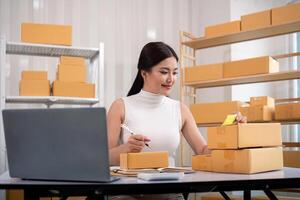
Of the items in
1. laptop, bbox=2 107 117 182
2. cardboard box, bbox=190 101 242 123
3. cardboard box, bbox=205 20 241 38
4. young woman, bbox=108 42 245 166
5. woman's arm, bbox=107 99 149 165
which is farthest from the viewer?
cardboard box, bbox=205 20 241 38

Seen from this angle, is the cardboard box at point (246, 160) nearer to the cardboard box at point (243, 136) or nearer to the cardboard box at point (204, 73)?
the cardboard box at point (243, 136)

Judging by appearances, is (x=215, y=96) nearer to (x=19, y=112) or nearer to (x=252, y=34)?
(x=252, y=34)

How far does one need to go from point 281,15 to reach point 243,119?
70.9 inches

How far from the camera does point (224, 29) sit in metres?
3.15

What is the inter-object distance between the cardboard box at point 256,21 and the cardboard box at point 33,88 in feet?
5.17

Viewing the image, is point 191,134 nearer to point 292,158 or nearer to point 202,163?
point 202,163

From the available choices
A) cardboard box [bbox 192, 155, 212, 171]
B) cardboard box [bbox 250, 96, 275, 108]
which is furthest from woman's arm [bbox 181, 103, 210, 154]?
cardboard box [bbox 250, 96, 275, 108]

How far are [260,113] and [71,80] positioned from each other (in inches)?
55.5

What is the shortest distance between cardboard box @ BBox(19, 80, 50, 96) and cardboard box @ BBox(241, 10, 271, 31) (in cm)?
158

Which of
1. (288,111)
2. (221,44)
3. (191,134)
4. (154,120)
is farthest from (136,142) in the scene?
(221,44)

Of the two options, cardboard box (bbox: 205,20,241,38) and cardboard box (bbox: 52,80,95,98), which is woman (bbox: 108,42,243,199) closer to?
cardboard box (bbox: 52,80,95,98)

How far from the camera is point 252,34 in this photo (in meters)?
3.12

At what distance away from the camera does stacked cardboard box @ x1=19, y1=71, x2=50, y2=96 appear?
2846 millimetres

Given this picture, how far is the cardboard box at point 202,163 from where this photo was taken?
133 cm
